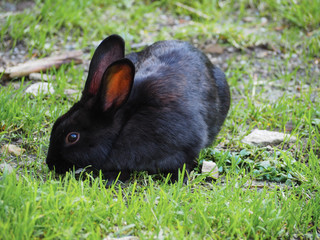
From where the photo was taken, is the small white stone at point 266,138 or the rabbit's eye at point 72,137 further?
the small white stone at point 266,138

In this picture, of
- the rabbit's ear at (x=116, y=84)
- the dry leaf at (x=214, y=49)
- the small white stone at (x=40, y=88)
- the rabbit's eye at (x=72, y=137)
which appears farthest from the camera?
the dry leaf at (x=214, y=49)

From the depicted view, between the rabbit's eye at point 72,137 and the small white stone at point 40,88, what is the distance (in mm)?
1237

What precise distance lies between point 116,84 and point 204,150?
3.39 feet

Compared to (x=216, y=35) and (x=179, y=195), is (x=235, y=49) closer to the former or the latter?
(x=216, y=35)

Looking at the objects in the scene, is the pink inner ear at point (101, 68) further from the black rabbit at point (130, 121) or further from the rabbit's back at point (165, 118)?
the rabbit's back at point (165, 118)

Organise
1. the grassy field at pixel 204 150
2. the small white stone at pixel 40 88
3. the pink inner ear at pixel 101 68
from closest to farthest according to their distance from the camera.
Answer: the grassy field at pixel 204 150, the pink inner ear at pixel 101 68, the small white stone at pixel 40 88

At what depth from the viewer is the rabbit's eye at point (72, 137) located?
3.71 metres

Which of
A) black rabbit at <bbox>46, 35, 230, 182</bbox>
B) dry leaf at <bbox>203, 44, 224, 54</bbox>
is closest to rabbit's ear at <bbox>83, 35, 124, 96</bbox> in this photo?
black rabbit at <bbox>46, 35, 230, 182</bbox>

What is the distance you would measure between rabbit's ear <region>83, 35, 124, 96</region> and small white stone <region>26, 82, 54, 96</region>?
994 millimetres

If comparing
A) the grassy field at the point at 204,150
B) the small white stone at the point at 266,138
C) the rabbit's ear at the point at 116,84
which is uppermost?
the rabbit's ear at the point at 116,84

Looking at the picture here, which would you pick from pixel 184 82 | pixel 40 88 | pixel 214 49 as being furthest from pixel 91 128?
pixel 214 49

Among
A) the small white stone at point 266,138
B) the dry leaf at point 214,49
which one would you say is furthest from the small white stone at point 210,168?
the dry leaf at point 214,49

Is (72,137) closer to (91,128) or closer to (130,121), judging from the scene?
(91,128)

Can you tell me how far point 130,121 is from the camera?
3.84 meters
